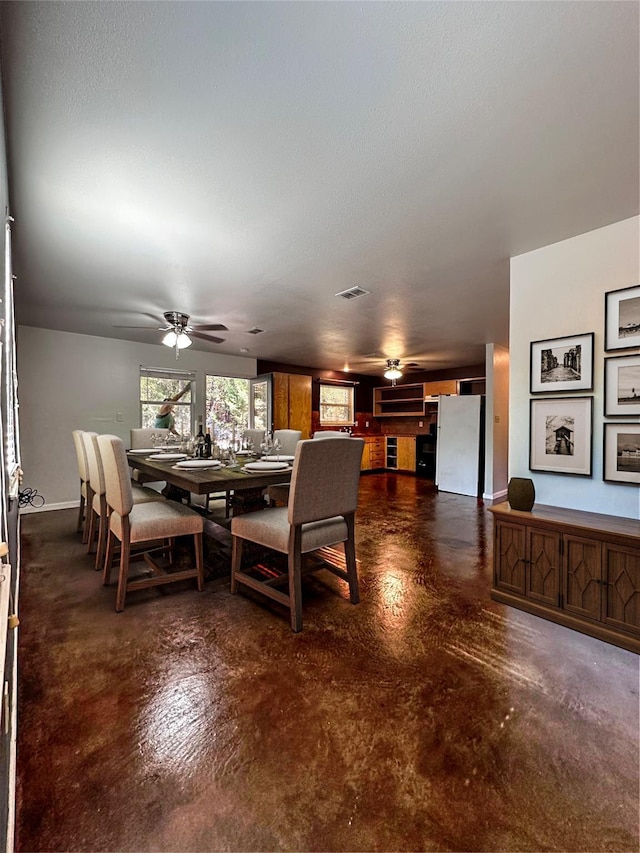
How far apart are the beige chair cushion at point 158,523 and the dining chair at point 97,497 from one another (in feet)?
1.16

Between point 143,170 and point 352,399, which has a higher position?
point 143,170

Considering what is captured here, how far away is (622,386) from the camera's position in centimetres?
211

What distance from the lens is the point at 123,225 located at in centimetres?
216

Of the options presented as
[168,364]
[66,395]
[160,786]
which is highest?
[168,364]

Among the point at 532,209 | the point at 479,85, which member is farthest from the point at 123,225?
the point at 532,209

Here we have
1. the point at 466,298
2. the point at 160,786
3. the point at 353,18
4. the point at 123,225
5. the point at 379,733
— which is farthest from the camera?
the point at 466,298

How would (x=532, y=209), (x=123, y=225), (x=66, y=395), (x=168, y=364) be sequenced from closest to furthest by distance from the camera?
1. (x=532, y=209)
2. (x=123, y=225)
3. (x=66, y=395)
4. (x=168, y=364)

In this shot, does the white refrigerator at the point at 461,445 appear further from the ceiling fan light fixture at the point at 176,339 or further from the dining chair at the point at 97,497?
the dining chair at the point at 97,497

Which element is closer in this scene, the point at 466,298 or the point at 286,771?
the point at 286,771

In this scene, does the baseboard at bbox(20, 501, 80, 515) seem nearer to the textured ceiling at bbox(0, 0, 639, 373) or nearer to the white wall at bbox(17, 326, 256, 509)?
the white wall at bbox(17, 326, 256, 509)

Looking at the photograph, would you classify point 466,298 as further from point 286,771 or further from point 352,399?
point 352,399

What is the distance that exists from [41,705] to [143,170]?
2.37 metres

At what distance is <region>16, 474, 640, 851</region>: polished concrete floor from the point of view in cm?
109

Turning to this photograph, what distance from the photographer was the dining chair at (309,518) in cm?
209
